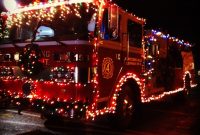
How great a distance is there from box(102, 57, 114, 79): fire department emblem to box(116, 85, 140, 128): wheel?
0.70 m

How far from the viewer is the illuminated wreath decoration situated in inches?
287

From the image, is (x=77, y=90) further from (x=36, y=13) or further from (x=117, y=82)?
(x=36, y=13)

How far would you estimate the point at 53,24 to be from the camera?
7.51 meters

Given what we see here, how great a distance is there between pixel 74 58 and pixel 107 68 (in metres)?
0.95

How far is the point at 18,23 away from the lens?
8.12 m

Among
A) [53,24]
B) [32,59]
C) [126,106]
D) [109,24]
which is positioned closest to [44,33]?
[53,24]

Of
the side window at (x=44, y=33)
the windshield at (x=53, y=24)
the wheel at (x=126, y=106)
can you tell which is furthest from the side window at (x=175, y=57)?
the side window at (x=44, y=33)

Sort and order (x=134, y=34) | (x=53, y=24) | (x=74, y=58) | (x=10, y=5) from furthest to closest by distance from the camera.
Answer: (x=134, y=34)
(x=10, y=5)
(x=53, y=24)
(x=74, y=58)

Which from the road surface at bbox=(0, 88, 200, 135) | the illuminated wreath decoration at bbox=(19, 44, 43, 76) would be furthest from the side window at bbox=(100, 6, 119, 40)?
the road surface at bbox=(0, 88, 200, 135)

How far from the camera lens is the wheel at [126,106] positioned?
8156 millimetres

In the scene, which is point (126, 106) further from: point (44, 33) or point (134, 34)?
point (44, 33)

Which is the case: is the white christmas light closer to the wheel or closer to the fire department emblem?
the fire department emblem

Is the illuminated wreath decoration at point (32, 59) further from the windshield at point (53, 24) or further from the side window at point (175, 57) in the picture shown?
the side window at point (175, 57)

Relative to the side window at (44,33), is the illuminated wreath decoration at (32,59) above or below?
below
